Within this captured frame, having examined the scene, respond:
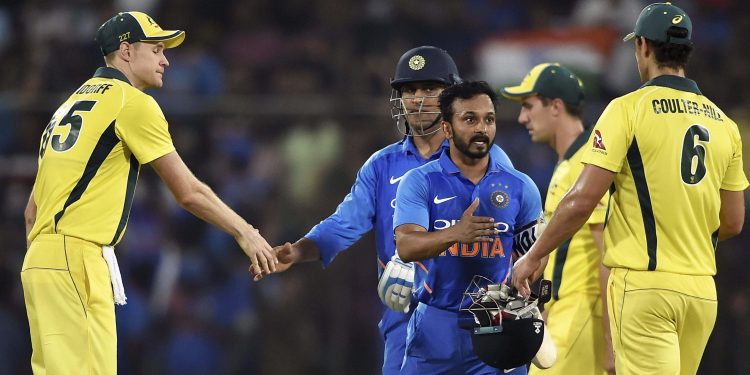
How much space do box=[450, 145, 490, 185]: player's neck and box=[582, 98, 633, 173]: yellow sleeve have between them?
1.53ft

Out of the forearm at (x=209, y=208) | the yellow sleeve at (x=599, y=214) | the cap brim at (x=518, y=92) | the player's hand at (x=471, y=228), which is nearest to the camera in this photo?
the player's hand at (x=471, y=228)

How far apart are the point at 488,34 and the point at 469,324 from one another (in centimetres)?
666

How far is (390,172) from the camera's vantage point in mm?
5949

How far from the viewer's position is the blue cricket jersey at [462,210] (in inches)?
200

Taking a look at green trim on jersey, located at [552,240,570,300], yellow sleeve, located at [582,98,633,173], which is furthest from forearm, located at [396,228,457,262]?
green trim on jersey, located at [552,240,570,300]

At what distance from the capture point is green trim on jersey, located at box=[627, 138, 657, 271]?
5020 mm

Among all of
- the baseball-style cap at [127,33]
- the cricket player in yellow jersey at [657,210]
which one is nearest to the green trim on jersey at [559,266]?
the cricket player in yellow jersey at [657,210]

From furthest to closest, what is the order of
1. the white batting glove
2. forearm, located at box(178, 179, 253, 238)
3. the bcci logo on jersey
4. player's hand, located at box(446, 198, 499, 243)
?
the white batting glove < forearm, located at box(178, 179, 253, 238) < the bcci logo on jersey < player's hand, located at box(446, 198, 499, 243)

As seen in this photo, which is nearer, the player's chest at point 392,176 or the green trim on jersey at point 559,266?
the player's chest at point 392,176

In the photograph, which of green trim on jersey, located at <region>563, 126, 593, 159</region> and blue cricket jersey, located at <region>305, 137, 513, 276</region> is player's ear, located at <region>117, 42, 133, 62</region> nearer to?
→ blue cricket jersey, located at <region>305, 137, 513, 276</region>

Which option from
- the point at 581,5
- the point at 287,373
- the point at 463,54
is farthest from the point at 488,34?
the point at 287,373

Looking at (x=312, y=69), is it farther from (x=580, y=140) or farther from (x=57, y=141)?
(x=57, y=141)

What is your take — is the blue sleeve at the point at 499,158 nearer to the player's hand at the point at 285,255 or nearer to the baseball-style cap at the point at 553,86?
the player's hand at the point at 285,255

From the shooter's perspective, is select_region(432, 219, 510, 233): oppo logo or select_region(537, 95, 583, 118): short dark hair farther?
select_region(537, 95, 583, 118): short dark hair
